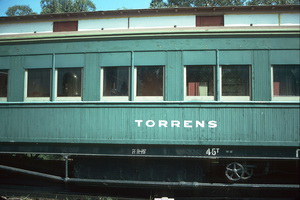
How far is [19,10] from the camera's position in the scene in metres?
5.52

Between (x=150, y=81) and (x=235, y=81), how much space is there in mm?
1547

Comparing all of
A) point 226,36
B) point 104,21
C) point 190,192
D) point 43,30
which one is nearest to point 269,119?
point 226,36

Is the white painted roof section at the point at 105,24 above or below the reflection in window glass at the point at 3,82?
above

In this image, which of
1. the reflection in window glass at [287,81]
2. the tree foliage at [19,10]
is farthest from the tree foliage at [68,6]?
the reflection in window glass at [287,81]

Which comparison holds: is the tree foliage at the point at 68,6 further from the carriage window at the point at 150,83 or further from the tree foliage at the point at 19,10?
the carriage window at the point at 150,83

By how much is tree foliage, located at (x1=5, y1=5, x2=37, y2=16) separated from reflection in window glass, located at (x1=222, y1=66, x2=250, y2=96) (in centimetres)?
436

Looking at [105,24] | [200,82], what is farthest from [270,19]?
[105,24]

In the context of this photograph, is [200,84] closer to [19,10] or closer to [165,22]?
[165,22]

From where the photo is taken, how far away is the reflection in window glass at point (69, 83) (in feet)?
15.9

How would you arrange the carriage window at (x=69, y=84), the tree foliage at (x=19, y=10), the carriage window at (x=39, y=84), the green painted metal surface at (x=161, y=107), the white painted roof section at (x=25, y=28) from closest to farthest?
the green painted metal surface at (x=161, y=107) → the carriage window at (x=69, y=84) → the carriage window at (x=39, y=84) → the tree foliage at (x=19, y=10) → the white painted roof section at (x=25, y=28)

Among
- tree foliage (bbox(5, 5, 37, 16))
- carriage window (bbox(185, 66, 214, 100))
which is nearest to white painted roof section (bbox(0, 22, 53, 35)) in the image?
tree foliage (bbox(5, 5, 37, 16))

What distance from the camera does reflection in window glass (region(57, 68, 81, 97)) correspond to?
15.9ft

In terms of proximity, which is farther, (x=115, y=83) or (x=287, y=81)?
(x=115, y=83)

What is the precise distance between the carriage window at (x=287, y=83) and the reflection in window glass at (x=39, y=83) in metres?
4.31
